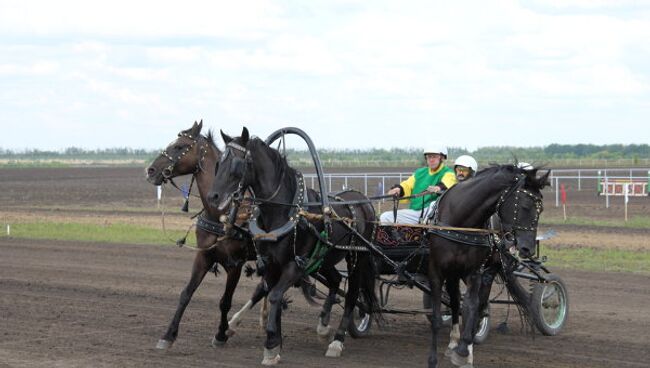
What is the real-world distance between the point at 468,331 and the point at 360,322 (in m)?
2.14

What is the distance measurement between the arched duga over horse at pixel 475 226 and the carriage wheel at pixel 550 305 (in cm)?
128

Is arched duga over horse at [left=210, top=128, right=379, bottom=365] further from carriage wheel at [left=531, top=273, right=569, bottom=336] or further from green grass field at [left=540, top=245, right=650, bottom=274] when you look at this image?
green grass field at [left=540, top=245, right=650, bottom=274]

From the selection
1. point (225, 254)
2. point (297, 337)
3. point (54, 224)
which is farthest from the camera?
point (54, 224)

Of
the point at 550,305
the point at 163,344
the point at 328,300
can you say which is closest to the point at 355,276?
the point at 328,300

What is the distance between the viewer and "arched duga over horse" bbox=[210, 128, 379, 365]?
27.1ft

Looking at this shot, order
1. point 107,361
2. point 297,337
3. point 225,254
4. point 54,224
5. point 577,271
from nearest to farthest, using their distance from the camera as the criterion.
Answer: point 107,361
point 225,254
point 297,337
point 577,271
point 54,224

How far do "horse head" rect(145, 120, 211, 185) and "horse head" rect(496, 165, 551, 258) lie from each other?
2.92 m

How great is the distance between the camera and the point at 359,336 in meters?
10.1

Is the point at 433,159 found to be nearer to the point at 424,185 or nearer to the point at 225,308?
the point at 424,185

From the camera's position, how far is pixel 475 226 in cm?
859

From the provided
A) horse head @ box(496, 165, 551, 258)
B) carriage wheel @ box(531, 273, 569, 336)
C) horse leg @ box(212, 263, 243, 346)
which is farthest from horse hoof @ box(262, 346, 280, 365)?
carriage wheel @ box(531, 273, 569, 336)

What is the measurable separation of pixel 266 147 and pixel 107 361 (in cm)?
225

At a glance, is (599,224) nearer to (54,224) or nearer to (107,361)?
(54,224)

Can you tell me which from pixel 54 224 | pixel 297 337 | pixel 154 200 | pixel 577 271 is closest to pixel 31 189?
pixel 154 200
